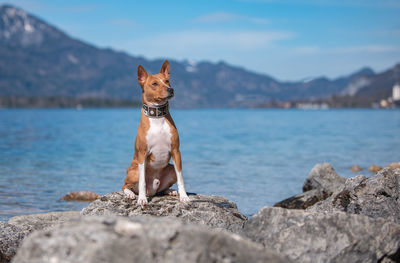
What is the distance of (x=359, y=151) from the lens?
115ft

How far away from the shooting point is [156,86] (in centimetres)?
745

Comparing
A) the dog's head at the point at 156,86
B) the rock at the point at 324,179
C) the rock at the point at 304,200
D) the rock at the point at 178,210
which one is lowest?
the rock at the point at 304,200

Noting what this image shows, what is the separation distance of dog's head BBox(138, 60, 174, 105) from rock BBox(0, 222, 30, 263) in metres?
3.56

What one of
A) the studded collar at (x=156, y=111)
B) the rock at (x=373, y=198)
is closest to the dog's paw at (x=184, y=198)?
the studded collar at (x=156, y=111)

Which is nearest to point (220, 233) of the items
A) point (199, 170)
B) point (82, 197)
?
point (82, 197)

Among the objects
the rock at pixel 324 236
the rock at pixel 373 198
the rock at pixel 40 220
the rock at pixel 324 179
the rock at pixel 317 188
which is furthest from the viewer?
the rock at pixel 324 179

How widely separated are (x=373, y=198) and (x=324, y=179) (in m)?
6.93

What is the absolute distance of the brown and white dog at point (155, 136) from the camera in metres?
7.50

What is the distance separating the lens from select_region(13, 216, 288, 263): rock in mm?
4238

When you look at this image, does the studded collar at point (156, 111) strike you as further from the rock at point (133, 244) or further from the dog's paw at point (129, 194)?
the rock at point (133, 244)

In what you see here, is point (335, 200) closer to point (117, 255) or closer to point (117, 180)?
point (117, 255)

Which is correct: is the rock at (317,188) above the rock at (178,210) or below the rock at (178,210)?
below

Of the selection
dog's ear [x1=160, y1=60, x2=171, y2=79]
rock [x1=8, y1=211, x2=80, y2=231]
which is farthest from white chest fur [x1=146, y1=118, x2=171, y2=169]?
rock [x1=8, y1=211, x2=80, y2=231]

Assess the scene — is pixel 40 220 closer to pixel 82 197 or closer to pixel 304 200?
pixel 82 197
